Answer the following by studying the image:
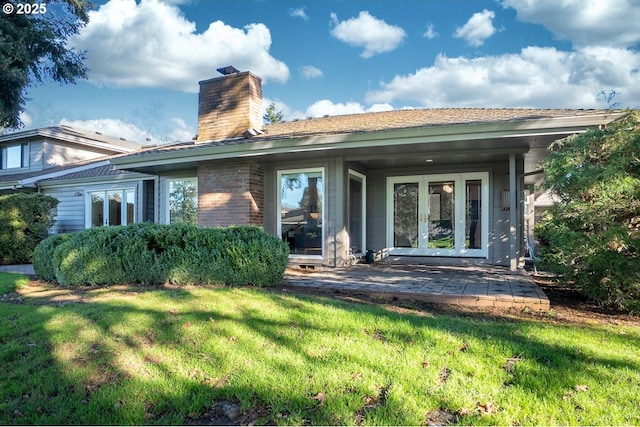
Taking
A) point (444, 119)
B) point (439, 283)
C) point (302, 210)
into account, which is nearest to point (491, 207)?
point (444, 119)

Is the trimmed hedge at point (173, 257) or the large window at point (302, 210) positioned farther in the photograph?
the large window at point (302, 210)

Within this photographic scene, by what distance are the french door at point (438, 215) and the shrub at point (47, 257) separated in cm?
692

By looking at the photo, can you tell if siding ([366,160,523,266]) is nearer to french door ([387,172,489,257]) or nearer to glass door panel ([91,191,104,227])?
french door ([387,172,489,257])

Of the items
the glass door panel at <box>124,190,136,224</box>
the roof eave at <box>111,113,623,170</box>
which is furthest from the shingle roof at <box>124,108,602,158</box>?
the glass door panel at <box>124,190,136,224</box>

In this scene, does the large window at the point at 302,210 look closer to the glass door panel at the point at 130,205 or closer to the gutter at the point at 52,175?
the glass door panel at the point at 130,205

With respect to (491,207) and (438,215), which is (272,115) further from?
(491,207)

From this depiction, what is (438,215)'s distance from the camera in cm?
923

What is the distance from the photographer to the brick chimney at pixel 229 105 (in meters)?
9.64

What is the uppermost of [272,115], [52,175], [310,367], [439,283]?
[272,115]

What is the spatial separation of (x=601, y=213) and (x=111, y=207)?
13.4 meters

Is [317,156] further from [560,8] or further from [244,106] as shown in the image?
[560,8]

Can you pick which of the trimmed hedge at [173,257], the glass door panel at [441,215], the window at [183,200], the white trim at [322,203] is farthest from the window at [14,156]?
the glass door panel at [441,215]

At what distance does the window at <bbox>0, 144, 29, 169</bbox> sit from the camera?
55.4ft

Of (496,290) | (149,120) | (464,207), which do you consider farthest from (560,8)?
(149,120)
